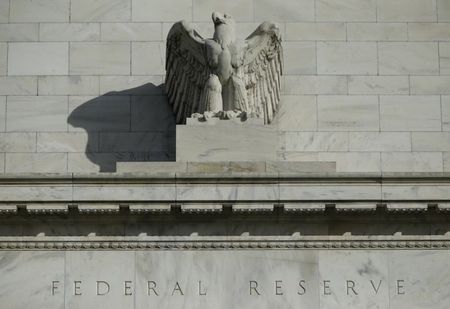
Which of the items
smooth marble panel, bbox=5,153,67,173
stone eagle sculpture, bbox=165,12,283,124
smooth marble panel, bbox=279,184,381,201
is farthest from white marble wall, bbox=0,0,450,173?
smooth marble panel, bbox=279,184,381,201

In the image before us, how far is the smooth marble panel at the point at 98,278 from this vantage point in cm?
2777

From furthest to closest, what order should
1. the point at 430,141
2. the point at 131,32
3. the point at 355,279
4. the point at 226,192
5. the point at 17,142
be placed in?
the point at 131,32 < the point at 430,141 < the point at 17,142 < the point at 355,279 < the point at 226,192

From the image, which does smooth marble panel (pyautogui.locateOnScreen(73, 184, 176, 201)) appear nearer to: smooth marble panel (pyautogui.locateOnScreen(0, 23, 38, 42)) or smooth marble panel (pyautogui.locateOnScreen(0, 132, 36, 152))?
smooth marble panel (pyautogui.locateOnScreen(0, 132, 36, 152))

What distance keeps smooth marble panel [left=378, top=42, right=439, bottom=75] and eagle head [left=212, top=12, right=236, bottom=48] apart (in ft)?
11.0

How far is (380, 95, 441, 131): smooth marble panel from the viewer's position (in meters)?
31.3

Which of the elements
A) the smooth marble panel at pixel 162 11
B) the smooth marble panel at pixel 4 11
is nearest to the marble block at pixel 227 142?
the smooth marble panel at pixel 162 11

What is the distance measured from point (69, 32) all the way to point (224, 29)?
352 centimetres

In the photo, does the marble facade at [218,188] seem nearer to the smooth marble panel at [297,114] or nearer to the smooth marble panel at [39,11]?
the smooth marble panel at [297,114]

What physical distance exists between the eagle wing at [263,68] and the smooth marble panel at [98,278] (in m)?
3.86

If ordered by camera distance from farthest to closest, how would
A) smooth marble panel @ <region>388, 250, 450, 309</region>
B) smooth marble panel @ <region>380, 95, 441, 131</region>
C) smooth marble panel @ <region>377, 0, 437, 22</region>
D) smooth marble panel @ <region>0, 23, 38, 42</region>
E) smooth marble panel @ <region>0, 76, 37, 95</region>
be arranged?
smooth marble panel @ <region>377, 0, 437, 22</region>
smooth marble panel @ <region>0, 23, 38, 42</region>
smooth marble panel @ <region>0, 76, 37, 95</region>
smooth marble panel @ <region>380, 95, 441, 131</region>
smooth marble panel @ <region>388, 250, 450, 309</region>

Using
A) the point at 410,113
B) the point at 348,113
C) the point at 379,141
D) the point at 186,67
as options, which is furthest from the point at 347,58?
the point at 186,67

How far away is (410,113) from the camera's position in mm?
31438

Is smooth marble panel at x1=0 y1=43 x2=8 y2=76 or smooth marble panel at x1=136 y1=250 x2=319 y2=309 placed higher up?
smooth marble panel at x1=0 y1=43 x2=8 y2=76

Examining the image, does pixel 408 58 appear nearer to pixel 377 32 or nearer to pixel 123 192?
pixel 377 32
